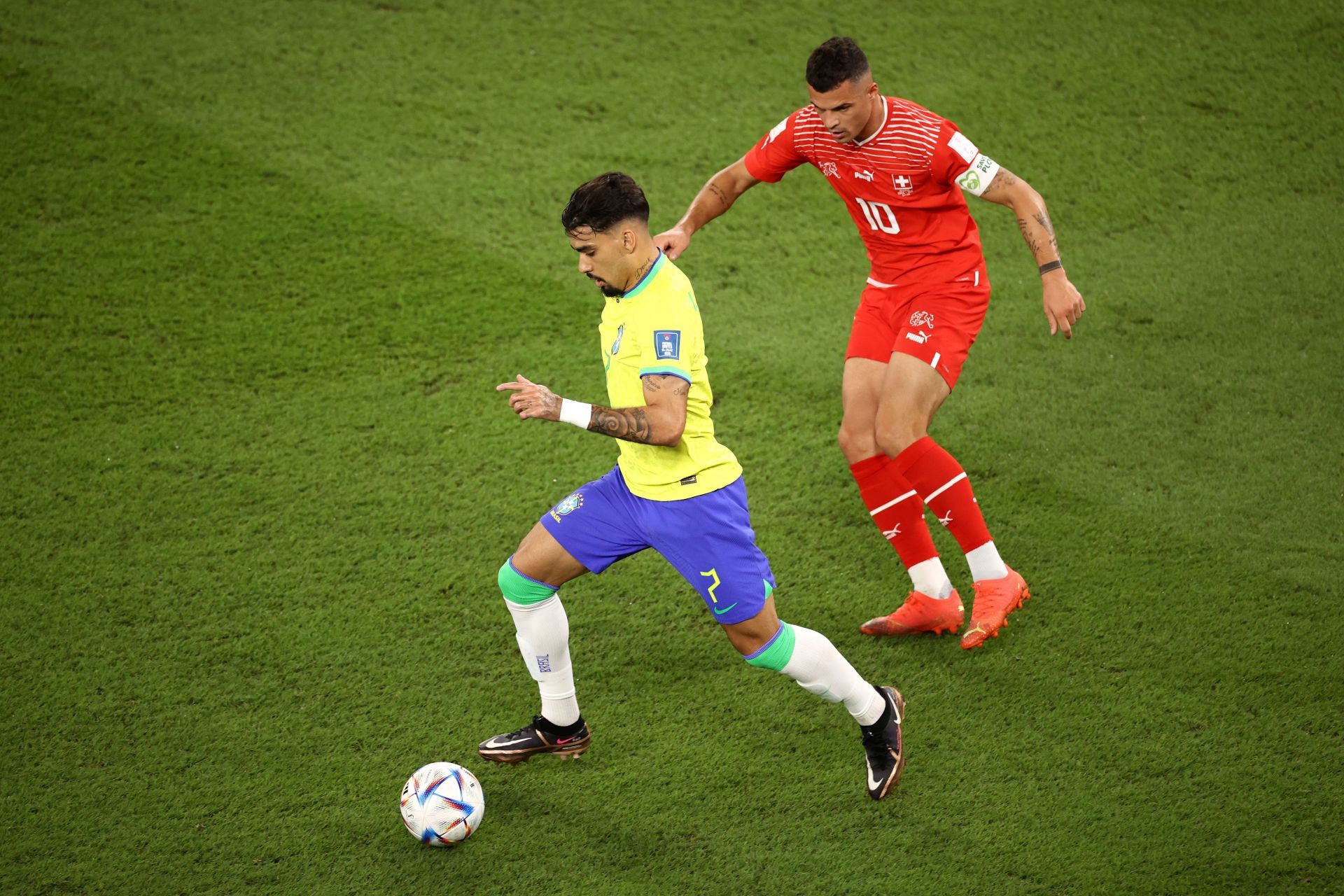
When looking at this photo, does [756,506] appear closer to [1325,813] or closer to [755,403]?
[755,403]

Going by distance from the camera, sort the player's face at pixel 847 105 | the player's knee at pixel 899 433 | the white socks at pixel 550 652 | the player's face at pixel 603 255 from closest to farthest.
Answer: the player's face at pixel 603 255 < the white socks at pixel 550 652 < the player's face at pixel 847 105 < the player's knee at pixel 899 433

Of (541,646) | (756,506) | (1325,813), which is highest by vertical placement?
(541,646)

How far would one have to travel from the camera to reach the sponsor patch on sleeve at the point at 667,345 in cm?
313

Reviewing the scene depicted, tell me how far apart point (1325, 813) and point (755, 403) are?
9.48 feet

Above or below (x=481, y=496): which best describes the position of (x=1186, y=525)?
below

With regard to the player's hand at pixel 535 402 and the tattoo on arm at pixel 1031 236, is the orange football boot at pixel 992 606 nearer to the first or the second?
the tattoo on arm at pixel 1031 236

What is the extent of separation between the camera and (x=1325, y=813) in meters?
3.53

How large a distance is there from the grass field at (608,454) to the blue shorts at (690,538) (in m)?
0.76

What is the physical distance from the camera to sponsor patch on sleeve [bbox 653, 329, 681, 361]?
3131mm

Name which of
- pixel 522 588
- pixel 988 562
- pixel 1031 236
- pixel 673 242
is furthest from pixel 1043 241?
pixel 522 588

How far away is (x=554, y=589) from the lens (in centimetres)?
360

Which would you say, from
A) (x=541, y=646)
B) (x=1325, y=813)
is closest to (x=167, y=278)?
(x=541, y=646)

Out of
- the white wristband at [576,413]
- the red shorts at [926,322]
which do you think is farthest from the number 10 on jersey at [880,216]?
the white wristband at [576,413]

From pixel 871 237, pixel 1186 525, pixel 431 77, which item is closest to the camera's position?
pixel 871 237
